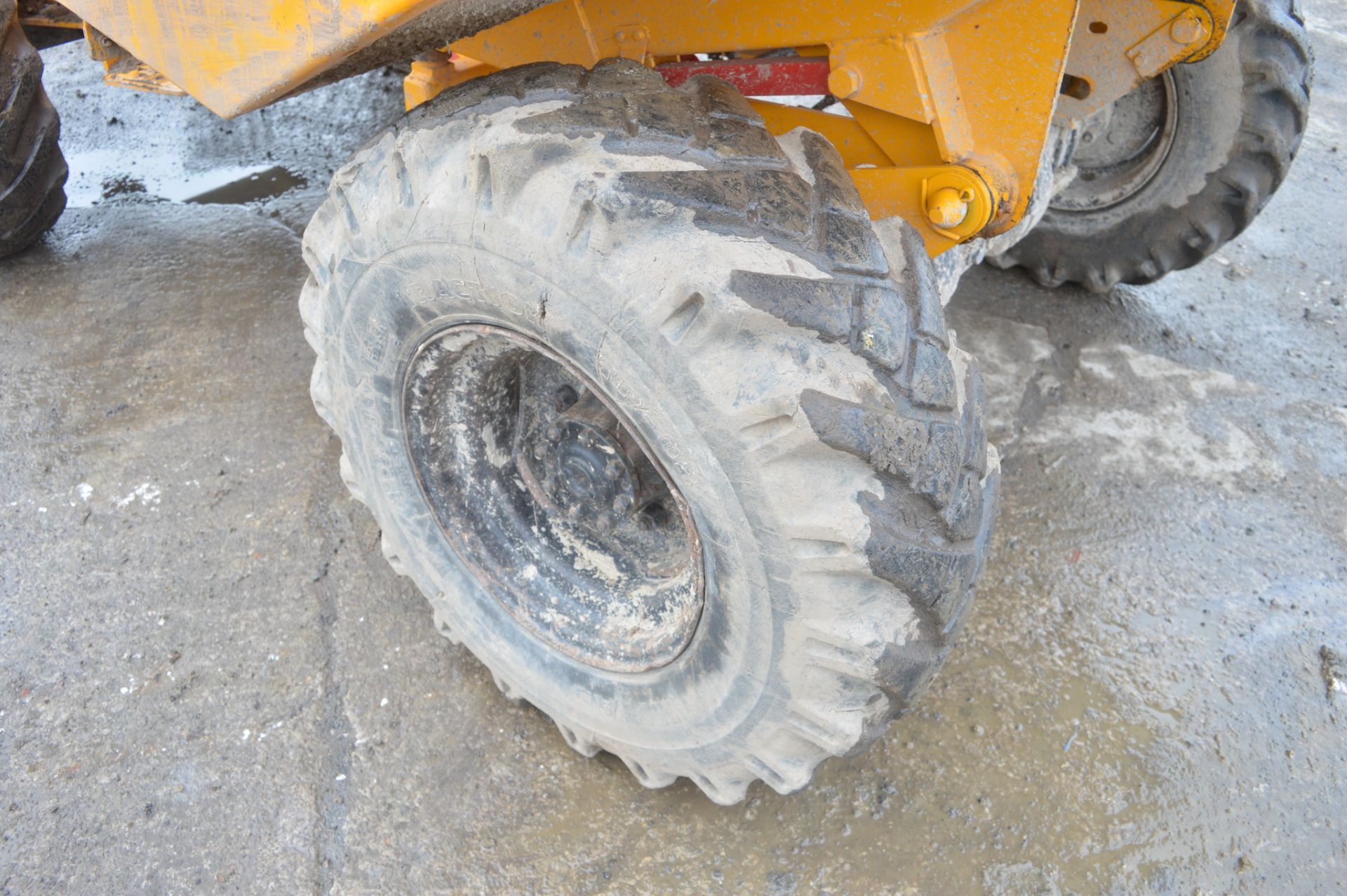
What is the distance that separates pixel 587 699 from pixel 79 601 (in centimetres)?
150

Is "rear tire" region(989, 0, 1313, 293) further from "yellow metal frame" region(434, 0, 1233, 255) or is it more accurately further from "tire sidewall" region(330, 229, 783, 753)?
"tire sidewall" region(330, 229, 783, 753)

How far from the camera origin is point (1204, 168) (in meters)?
3.08

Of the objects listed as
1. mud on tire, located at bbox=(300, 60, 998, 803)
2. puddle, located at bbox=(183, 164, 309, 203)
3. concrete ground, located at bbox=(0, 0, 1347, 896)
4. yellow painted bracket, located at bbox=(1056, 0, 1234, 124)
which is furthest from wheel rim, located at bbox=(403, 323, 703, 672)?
puddle, located at bbox=(183, 164, 309, 203)

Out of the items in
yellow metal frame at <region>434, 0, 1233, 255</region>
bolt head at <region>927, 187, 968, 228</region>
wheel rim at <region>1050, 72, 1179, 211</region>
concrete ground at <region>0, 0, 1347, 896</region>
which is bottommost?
concrete ground at <region>0, 0, 1347, 896</region>

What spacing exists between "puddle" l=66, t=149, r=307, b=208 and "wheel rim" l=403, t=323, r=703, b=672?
2727mm

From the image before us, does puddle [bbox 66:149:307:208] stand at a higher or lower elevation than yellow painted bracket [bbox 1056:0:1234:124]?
lower

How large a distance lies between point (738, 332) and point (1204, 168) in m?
2.50

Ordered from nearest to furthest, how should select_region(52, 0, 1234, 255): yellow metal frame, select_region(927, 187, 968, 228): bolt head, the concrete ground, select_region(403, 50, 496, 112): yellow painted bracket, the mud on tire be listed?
the mud on tire → select_region(52, 0, 1234, 255): yellow metal frame → select_region(927, 187, 968, 228): bolt head → the concrete ground → select_region(403, 50, 496, 112): yellow painted bracket

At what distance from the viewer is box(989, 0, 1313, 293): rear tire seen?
9.45ft

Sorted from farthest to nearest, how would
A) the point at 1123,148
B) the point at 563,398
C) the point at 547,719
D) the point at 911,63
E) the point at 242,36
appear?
the point at 1123,148
the point at 547,719
the point at 563,398
the point at 911,63
the point at 242,36

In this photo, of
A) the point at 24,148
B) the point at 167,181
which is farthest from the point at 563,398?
the point at 167,181

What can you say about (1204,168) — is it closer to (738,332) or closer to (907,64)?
(907,64)

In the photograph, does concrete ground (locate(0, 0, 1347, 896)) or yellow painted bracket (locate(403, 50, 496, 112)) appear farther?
yellow painted bracket (locate(403, 50, 496, 112))

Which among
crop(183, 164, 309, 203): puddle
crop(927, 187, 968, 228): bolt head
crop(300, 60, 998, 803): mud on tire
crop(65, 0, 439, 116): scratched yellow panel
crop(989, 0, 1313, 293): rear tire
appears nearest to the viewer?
crop(65, 0, 439, 116): scratched yellow panel
